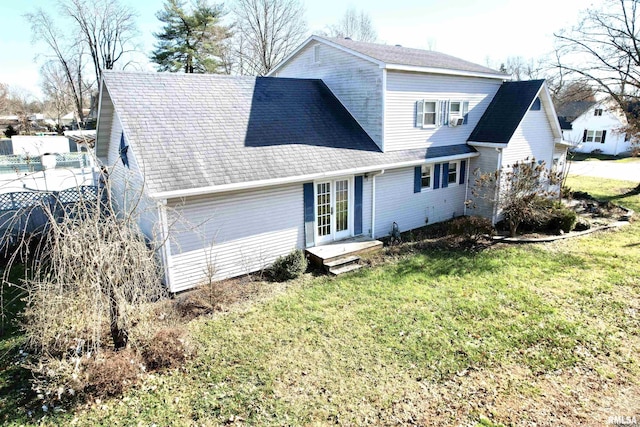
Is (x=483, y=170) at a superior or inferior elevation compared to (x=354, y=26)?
inferior

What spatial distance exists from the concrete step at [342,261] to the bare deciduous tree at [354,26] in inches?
1623

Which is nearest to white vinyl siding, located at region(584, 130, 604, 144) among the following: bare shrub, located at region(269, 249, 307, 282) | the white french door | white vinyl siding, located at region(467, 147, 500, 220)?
white vinyl siding, located at region(467, 147, 500, 220)

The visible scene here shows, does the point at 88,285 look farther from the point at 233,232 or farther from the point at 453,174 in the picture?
the point at 453,174

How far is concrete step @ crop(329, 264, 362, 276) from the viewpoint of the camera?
11116 millimetres

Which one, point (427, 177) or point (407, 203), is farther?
point (427, 177)

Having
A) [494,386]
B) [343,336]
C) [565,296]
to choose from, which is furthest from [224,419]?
[565,296]

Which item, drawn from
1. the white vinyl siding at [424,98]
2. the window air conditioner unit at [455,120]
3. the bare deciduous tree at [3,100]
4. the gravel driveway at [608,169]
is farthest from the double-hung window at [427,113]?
the bare deciduous tree at [3,100]

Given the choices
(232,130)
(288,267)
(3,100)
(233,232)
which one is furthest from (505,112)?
(3,100)

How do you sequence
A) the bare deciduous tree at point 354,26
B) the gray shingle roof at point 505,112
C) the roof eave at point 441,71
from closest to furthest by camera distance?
1. the roof eave at point 441,71
2. the gray shingle roof at point 505,112
3. the bare deciduous tree at point 354,26

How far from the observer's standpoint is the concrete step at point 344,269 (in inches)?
438

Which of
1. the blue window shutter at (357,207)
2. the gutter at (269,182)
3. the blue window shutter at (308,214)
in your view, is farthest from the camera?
the blue window shutter at (357,207)

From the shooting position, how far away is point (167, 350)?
712cm

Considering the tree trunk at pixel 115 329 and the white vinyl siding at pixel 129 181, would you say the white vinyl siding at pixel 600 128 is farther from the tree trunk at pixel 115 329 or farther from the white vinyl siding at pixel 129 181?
the tree trunk at pixel 115 329

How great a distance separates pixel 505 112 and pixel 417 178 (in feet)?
17.0
